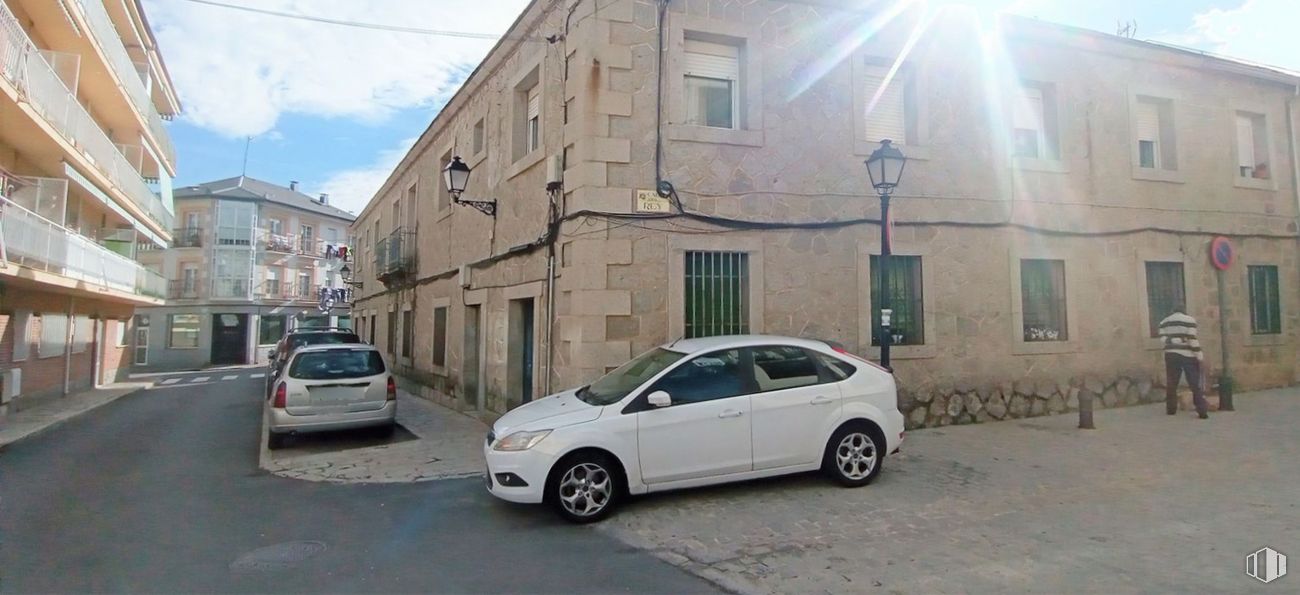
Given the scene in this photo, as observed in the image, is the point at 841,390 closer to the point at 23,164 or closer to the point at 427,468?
the point at 427,468

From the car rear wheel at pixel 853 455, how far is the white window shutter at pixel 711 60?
486cm

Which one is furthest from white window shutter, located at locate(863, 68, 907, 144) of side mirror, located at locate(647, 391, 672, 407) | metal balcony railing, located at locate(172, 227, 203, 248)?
metal balcony railing, located at locate(172, 227, 203, 248)

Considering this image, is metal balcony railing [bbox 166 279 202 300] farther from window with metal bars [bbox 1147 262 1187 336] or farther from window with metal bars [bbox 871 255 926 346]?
window with metal bars [bbox 1147 262 1187 336]

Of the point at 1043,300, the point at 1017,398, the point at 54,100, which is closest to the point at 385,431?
the point at 1017,398

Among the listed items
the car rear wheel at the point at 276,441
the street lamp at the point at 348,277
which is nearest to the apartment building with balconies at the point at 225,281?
the street lamp at the point at 348,277

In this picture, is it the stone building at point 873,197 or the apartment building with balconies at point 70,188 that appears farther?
the apartment building with balconies at point 70,188

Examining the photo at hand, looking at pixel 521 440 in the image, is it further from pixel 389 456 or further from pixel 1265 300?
pixel 1265 300

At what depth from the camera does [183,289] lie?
34406 millimetres

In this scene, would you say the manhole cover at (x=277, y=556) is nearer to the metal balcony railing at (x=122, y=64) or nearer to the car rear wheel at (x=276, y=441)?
the car rear wheel at (x=276, y=441)

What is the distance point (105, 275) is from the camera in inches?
618

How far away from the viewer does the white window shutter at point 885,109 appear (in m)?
8.78

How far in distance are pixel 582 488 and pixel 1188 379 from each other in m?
9.03

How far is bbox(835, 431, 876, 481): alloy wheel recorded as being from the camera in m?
5.64
